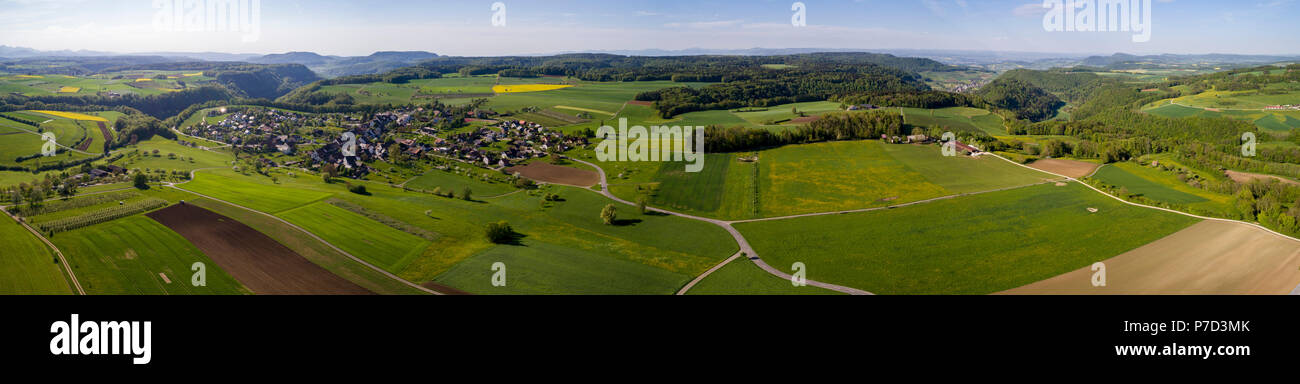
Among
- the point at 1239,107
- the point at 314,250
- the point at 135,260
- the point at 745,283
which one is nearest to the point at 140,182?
the point at 135,260

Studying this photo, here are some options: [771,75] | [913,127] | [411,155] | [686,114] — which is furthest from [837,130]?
[771,75]

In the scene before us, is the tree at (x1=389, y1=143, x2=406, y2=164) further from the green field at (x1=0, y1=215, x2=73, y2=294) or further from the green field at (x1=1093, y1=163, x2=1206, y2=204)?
the green field at (x1=1093, y1=163, x2=1206, y2=204)

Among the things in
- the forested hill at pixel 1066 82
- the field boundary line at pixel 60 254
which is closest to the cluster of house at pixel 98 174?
the field boundary line at pixel 60 254

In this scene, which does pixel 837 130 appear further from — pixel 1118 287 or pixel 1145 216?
pixel 1118 287

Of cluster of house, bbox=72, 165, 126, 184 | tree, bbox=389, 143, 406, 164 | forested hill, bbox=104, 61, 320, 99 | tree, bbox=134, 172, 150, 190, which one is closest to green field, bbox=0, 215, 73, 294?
tree, bbox=134, 172, 150, 190

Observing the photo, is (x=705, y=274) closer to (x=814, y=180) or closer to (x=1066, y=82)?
(x=814, y=180)

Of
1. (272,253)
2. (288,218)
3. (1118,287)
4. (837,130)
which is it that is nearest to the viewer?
(1118,287)

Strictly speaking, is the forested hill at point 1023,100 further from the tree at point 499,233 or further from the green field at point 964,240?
the tree at point 499,233

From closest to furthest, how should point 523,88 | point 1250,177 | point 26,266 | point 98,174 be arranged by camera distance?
point 26,266
point 98,174
point 1250,177
point 523,88
